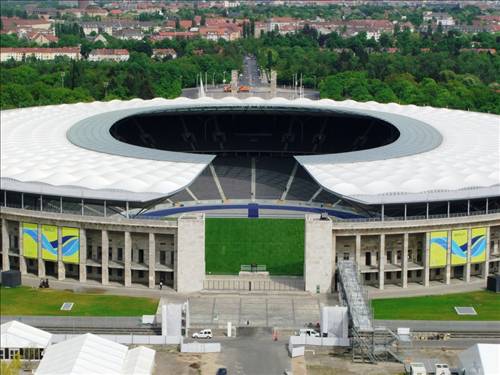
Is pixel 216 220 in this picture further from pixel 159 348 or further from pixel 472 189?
pixel 159 348

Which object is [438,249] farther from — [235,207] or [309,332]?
[235,207]

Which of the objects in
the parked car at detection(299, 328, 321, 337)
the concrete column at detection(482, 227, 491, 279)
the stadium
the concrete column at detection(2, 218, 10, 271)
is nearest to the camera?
the parked car at detection(299, 328, 321, 337)

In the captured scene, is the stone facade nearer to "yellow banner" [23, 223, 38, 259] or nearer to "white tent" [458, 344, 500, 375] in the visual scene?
"yellow banner" [23, 223, 38, 259]

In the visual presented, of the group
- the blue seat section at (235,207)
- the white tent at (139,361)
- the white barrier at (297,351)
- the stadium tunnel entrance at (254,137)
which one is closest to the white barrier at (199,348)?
the white tent at (139,361)

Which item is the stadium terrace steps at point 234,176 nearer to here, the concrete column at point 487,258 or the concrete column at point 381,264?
the concrete column at point 381,264

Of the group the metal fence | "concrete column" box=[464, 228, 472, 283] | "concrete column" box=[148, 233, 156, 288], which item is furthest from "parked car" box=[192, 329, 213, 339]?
"concrete column" box=[464, 228, 472, 283]

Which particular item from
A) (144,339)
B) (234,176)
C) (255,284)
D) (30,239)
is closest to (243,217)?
(234,176)

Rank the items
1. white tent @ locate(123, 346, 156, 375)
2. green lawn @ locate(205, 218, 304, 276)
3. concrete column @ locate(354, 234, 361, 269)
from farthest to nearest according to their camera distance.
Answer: green lawn @ locate(205, 218, 304, 276) → concrete column @ locate(354, 234, 361, 269) → white tent @ locate(123, 346, 156, 375)
